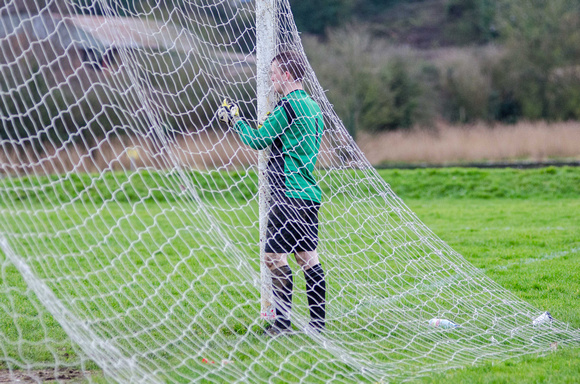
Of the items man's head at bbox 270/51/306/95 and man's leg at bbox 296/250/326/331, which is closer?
man's head at bbox 270/51/306/95

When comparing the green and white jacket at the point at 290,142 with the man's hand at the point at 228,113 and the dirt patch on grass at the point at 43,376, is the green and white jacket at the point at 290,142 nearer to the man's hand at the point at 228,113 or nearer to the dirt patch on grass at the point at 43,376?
the man's hand at the point at 228,113

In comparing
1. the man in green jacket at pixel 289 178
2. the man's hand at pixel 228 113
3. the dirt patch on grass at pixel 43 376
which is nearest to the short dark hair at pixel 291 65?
the man in green jacket at pixel 289 178

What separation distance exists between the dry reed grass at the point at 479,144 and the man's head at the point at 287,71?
1759 centimetres

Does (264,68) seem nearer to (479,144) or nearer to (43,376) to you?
(43,376)

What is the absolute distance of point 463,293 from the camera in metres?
5.29

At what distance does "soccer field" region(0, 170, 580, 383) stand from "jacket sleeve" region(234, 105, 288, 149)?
1.92ft

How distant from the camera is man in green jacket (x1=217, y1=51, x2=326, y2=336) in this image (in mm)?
4348

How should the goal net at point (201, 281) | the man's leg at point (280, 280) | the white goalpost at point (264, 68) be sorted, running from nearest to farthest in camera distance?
the goal net at point (201, 281)
the man's leg at point (280, 280)
the white goalpost at point (264, 68)

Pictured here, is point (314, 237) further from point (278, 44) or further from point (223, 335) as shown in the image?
point (278, 44)

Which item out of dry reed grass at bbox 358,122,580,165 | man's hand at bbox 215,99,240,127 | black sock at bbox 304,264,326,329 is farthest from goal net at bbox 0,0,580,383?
dry reed grass at bbox 358,122,580,165

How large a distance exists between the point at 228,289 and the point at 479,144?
17.4 m

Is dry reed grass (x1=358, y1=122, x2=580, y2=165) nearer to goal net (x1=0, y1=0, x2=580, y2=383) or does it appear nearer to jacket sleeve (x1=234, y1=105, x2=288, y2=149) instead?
goal net (x1=0, y1=0, x2=580, y2=383)

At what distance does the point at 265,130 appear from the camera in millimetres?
4328

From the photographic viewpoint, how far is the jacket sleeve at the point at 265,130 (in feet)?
14.2
